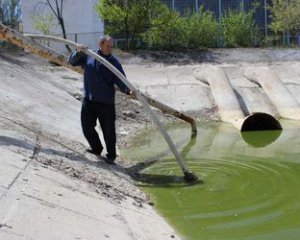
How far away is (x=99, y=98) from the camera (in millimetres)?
8672

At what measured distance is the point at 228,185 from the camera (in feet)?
26.7

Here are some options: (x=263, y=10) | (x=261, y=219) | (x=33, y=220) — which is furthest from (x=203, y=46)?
(x=33, y=220)

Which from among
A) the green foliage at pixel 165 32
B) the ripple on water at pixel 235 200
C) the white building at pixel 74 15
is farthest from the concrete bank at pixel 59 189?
the white building at pixel 74 15

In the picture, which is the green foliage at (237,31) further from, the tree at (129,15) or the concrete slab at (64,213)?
the concrete slab at (64,213)

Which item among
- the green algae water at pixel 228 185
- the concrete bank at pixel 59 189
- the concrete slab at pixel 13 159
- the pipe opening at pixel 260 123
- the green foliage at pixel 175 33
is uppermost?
the green foliage at pixel 175 33

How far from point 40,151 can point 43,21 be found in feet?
75.2

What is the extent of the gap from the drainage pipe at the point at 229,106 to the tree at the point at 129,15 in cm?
659

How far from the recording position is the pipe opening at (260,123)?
45.5 ft

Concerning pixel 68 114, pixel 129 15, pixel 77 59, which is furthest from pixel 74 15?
pixel 77 59

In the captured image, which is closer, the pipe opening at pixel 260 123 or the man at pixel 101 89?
the man at pixel 101 89

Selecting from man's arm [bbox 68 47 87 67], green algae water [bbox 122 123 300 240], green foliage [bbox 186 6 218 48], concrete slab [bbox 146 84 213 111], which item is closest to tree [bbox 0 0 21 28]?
green foliage [bbox 186 6 218 48]

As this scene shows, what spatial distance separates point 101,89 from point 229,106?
304 inches

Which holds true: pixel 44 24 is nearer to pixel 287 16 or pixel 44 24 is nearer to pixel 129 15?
pixel 129 15

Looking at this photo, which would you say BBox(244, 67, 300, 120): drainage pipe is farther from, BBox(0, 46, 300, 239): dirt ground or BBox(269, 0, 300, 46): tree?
BBox(269, 0, 300, 46): tree
